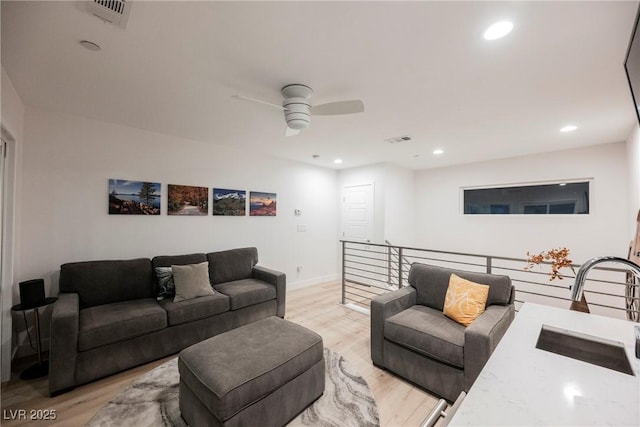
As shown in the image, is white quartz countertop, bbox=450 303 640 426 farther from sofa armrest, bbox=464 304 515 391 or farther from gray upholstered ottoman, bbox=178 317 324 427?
gray upholstered ottoman, bbox=178 317 324 427

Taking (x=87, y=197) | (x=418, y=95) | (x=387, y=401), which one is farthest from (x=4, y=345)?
(x=418, y=95)

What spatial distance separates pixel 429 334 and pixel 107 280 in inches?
124

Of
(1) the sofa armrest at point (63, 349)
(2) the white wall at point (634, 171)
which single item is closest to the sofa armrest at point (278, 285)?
(1) the sofa armrest at point (63, 349)

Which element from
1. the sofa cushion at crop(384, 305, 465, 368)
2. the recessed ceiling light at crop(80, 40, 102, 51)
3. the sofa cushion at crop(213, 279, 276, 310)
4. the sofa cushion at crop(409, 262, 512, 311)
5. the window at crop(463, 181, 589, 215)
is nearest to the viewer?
the recessed ceiling light at crop(80, 40, 102, 51)

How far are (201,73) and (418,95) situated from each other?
179 centimetres

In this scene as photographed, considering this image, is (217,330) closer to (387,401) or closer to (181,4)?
(387,401)

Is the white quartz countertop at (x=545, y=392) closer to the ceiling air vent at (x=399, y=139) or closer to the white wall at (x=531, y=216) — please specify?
the ceiling air vent at (x=399, y=139)

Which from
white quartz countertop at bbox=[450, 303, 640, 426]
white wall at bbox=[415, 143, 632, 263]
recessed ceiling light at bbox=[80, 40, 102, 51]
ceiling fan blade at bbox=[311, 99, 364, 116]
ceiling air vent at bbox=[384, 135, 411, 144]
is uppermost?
recessed ceiling light at bbox=[80, 40, 102, 51]

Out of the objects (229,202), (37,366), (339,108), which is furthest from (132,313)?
(339,108)

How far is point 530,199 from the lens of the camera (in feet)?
14.3

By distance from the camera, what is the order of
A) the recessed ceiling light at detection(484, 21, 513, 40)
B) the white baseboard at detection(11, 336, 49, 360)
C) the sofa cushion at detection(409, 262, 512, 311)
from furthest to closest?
the white baseboard at detection(11, 336, 49, 360), the sofa cushion at detection(409, 262, 512, 311), the recessed ceiling light at detection(484, 21, 513, 40)

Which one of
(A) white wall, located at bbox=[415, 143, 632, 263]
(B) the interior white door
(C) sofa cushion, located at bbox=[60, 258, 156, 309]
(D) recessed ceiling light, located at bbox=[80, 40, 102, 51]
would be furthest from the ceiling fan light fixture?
(A) white wall, located at bbox=[415, 143, 632, 263]

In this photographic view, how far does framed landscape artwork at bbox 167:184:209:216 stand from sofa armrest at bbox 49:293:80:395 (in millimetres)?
1674

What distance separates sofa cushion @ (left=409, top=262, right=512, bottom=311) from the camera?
2304 mm
